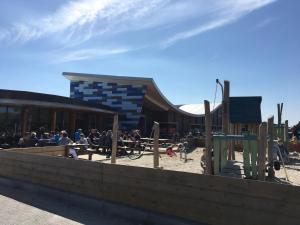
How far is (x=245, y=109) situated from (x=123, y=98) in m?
31.2

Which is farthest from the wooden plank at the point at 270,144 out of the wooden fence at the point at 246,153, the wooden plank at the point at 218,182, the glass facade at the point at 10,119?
the glass facade at the point at 10,119

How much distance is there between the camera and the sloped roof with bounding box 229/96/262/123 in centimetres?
1112

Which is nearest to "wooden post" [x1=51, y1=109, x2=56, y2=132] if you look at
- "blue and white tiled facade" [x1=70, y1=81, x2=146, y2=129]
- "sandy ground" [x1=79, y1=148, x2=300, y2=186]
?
"sandy ground" [x1=79, y1=148, x2=300, y2=186]

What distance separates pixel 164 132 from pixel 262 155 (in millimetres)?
41937

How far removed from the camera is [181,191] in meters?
6.18

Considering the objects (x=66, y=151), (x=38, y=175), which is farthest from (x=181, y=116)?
(x=38, y=175)

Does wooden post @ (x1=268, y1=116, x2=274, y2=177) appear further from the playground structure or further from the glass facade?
the glass facade

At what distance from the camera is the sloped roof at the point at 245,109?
11.1m

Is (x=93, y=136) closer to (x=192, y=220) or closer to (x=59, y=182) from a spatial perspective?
(x=59, y=182)

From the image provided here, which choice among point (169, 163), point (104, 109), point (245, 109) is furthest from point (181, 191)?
point (104, 109)

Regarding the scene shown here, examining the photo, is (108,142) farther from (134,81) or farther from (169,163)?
(134,81)

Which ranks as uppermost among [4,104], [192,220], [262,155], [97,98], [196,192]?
[97,98]

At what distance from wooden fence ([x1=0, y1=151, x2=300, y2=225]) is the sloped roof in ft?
18.0

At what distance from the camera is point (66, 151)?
44.2 ft
